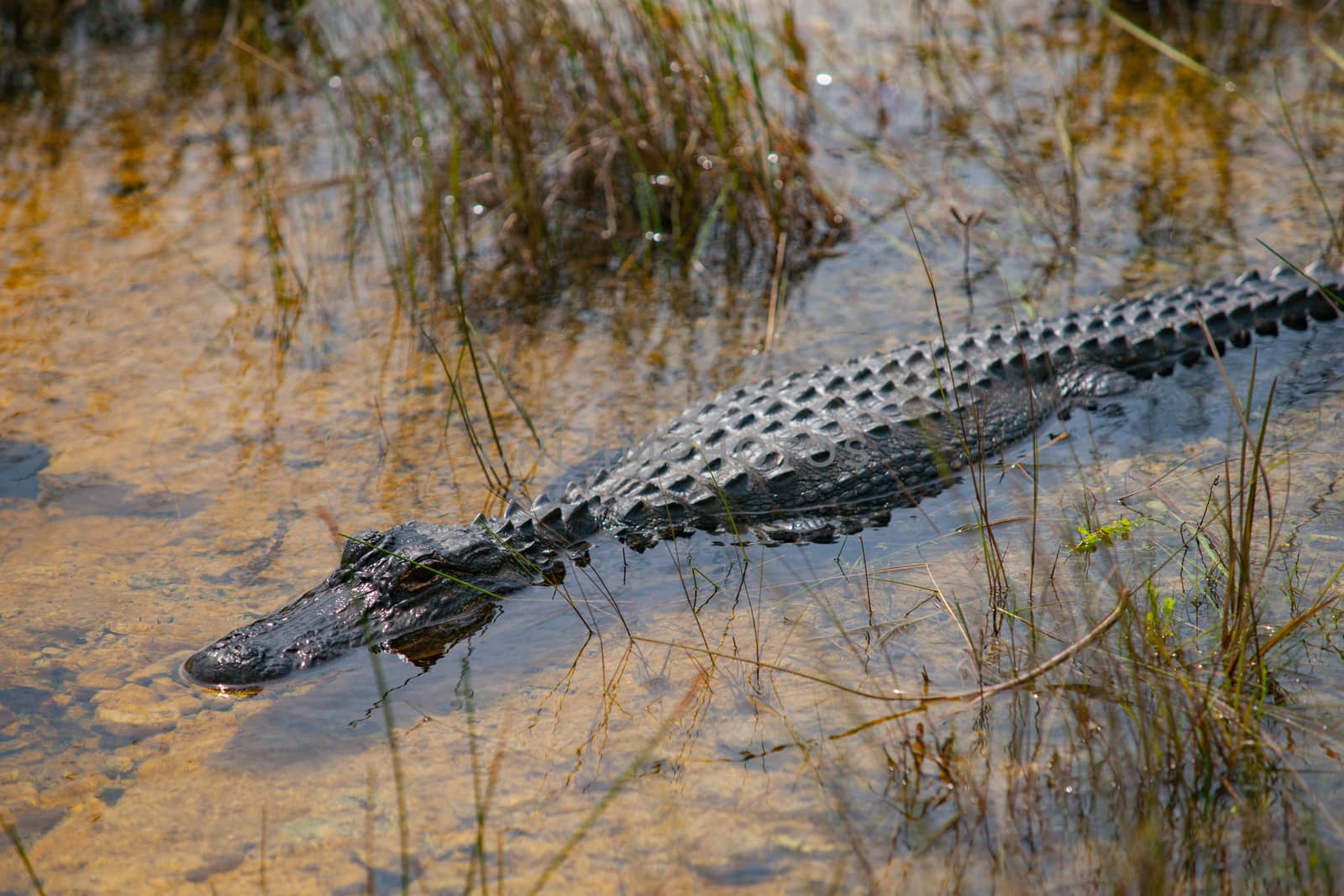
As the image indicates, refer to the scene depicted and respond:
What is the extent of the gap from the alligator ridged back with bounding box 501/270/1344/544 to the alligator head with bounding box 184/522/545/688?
18 centimetres

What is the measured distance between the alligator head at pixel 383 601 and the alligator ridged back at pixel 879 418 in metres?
0.18

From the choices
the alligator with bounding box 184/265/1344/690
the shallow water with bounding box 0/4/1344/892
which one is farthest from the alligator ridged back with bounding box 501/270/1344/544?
the shallow water with bounding box 0/4/1344/892

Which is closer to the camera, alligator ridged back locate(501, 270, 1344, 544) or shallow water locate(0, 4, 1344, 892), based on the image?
shallow water locate(0, 4, 1344, 892)

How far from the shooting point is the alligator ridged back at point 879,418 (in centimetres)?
373

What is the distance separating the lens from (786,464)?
12.4 ft

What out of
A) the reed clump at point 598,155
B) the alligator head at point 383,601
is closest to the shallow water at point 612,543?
the alligator head at point 383,601

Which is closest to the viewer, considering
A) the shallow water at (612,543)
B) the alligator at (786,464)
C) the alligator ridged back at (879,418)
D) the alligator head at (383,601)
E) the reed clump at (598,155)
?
the shallow water at (612,543)

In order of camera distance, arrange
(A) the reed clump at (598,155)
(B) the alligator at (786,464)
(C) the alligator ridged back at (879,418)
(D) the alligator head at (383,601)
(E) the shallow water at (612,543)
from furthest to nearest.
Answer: (A) the reed clump at (598,155) → (C) the alligator ridged back at (879,418) → (B) the alligator at (786,464) → (D) the alligator head at (383,601) → (E) the shallow water at (612,543)

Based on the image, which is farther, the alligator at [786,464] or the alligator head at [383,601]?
the alligator at [786,464]

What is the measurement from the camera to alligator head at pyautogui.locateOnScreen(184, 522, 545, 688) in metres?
2.98

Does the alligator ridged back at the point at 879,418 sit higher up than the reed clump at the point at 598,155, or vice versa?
the reed clump at the point at 598,155

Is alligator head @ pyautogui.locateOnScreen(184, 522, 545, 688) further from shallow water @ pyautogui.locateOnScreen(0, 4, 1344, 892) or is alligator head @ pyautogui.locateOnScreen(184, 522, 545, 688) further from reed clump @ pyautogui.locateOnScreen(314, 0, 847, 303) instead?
reed clump @ pyautogui.locateOnScreen(314, 0, 847, 303)

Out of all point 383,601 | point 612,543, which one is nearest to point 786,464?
point 612,543

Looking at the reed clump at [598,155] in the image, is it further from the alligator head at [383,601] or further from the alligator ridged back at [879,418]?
the alligator head at [383,601]
